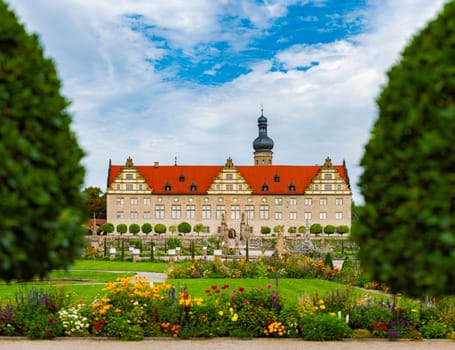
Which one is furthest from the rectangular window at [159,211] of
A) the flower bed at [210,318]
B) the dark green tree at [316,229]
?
the flower bed at [210,318]

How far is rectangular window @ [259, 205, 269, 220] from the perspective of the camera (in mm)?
57531

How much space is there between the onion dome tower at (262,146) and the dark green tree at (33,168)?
2559 inches

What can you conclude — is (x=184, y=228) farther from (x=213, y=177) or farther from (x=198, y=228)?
(x=213, y=177)

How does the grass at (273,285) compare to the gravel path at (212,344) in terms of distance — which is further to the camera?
the grass at (273,285)

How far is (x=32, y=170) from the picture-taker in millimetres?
3531

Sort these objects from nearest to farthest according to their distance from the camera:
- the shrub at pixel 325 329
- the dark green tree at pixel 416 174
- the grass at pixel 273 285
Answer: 1. the dark green tree at pixel 416 174
2. the shrub at pixel 325 329
3. the grass at pixel 273 285

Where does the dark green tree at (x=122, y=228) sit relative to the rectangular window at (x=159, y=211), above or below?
below

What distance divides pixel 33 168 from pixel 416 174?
280cm

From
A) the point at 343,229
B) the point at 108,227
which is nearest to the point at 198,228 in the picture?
the point at 108,227

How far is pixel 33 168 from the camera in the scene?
3.57 metres

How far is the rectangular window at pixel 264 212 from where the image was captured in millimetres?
57531

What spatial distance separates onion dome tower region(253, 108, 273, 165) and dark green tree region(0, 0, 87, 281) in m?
65.0

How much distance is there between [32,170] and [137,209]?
54.6 m

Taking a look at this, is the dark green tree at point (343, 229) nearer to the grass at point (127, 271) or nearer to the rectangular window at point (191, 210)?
the rectangular window at point (191, 210)
